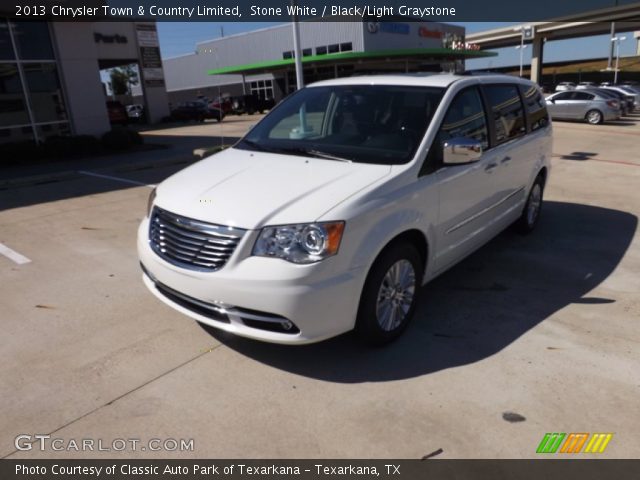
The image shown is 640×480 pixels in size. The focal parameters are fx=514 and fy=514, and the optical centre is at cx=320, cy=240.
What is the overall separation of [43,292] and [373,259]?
131 inches

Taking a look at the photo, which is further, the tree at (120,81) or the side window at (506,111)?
the tree at (120,81)

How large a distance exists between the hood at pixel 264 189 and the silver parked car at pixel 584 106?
20.2 metres

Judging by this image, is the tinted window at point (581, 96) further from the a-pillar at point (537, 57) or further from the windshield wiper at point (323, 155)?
the a-pillar at point (537, 57)

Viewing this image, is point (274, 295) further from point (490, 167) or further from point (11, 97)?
point (11, 97)

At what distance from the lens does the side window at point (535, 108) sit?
5.68m

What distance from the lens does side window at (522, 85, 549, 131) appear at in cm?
568

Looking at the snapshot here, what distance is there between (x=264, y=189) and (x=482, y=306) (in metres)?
2.15

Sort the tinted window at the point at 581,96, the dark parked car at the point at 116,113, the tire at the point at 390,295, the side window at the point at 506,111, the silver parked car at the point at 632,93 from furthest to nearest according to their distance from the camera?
the dark parked car at the point at 116,113
the silver parked car at the point at 632,93
the tinted window at the point at 581,96
the side window at the point at 506,111
the tire at the point at 390,295

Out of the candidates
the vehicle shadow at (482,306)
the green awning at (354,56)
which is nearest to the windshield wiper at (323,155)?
the vehicle shadow at (482,306)

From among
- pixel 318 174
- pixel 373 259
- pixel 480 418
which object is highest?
pixel 318 174

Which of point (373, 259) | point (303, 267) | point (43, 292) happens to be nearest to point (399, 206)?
point (373, 259)

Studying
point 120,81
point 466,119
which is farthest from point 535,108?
point 120,81

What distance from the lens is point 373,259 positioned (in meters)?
3.27
